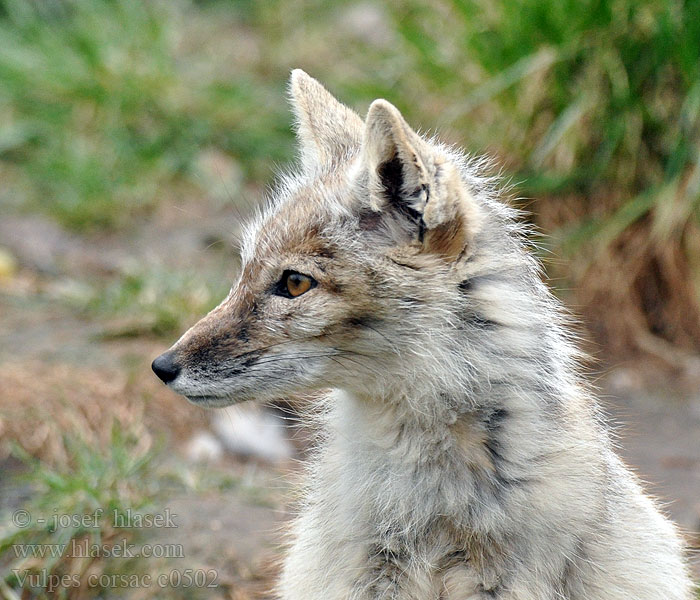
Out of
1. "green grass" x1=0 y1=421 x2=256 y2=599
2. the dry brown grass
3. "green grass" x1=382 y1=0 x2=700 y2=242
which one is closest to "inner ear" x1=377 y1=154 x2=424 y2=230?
"green grass" x1=0 y1=421 x2=256 y2=599

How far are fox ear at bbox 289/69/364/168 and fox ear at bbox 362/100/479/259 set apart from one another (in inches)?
21.2

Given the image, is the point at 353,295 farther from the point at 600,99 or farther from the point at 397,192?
the point at 600,99

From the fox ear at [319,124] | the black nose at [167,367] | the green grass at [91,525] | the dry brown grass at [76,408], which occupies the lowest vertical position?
the green grass at [91,525]

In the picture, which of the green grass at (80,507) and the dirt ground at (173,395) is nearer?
the green grass at (80,507)

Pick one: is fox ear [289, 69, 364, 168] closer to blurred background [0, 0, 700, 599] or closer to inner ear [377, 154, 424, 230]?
inner ear [377, 154, 424, 230]

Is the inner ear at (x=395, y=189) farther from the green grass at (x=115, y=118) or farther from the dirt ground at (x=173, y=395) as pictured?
the green grass at (x=115, y=118)

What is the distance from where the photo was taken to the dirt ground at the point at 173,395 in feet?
15.7

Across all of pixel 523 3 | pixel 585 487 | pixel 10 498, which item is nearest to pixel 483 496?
pixel 585 487

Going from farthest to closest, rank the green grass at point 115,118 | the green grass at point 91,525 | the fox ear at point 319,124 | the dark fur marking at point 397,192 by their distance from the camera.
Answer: the green grass at point 115,118 < the green grass at point 91,525 < the fox ear at point 319,124 < the dark fur marking at point 397,192

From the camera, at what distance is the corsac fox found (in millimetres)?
3156

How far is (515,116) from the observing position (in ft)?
22.8

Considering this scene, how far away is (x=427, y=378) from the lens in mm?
3184

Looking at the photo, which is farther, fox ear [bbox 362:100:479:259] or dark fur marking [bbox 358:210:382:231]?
dark fur marking [bbox 358:210:382:231]

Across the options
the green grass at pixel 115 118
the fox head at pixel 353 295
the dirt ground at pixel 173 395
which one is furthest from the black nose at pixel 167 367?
the green grass at pixel 115 118
